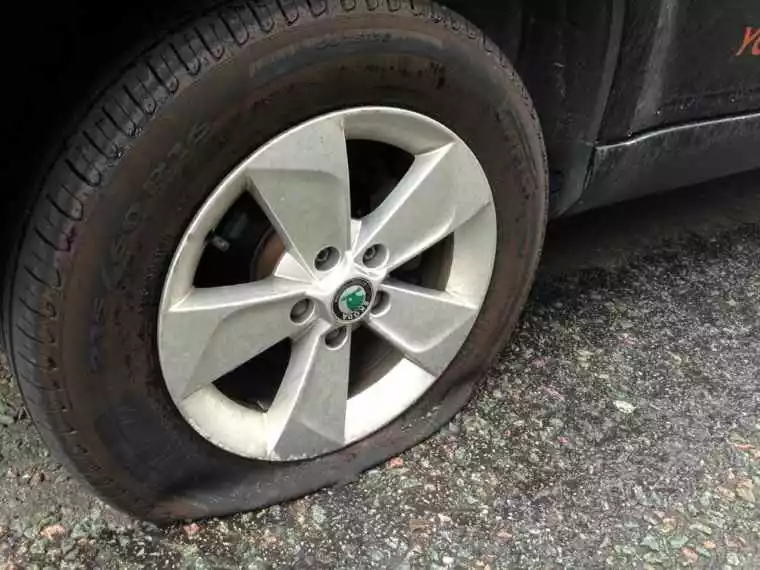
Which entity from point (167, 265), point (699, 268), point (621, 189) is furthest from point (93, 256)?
point (699, 268)

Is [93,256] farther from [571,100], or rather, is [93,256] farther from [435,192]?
[571,100]

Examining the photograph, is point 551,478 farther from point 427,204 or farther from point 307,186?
point 307,186

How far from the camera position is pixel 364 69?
1.46 metres

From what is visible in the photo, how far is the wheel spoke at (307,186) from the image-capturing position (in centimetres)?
143

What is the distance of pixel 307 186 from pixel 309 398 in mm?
435

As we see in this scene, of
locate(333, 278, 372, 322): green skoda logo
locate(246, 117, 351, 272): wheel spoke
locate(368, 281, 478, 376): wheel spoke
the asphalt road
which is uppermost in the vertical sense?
locate(246, 117, 351, 272): wheel spoke

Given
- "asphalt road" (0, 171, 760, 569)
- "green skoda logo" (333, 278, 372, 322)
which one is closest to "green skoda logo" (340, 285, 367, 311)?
"green skoda logo" (333, 278, 372, 322)

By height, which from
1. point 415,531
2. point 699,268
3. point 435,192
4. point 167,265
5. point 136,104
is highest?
point 136,104

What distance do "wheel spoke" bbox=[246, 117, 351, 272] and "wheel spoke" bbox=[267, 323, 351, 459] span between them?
0.18 metres

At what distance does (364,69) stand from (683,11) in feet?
2.59

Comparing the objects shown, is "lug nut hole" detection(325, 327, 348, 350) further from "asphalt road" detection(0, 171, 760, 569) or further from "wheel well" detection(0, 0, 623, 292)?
"wheel well" detection(0, 0, 623, 292)

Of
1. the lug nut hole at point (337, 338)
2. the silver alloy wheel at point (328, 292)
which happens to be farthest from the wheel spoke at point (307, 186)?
the lug nut hole at point (337, 338)

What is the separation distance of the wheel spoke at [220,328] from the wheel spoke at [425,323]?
21 cm

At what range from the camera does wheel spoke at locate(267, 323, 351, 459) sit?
5.48 feet
